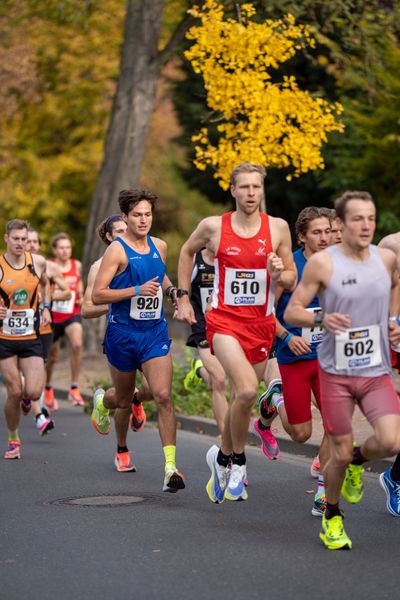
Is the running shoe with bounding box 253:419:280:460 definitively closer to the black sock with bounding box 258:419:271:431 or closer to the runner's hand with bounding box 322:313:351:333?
the black sock with bounding box 258:419:271:431

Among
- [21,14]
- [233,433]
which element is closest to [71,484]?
[233,433]

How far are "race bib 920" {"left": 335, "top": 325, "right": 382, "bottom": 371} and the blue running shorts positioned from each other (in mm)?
2665

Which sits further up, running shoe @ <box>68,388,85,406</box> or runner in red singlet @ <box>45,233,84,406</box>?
runner in red singlet @ <box>45,233,84,406</box>

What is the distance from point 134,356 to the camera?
997 cm

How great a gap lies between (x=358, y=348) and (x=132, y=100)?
51.1 ft

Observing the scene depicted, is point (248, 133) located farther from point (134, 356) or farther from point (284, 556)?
point (284, 556)

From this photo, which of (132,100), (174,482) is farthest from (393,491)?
(132,100)

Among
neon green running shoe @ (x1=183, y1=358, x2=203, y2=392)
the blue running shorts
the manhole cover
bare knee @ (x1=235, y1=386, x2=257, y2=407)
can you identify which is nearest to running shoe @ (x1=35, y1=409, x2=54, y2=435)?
neon green running shoe @ (x1=183, y1=358, x2=203, y2=392)

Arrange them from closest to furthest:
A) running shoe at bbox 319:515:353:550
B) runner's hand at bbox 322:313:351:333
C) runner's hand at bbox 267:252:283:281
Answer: runner's hand at bbox 322:313:351:333 → running shoe at bbox 319:515:353:550 → runner's hand at bbox 267:252:283:281

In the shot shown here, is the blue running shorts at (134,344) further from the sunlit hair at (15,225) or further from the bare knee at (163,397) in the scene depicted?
the sunlit hair at (15,225)

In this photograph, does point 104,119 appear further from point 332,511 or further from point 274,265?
point 332,511

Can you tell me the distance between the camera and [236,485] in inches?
340

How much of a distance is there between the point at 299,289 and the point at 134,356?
2.71 metres

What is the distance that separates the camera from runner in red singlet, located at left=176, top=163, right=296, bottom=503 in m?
8.67
